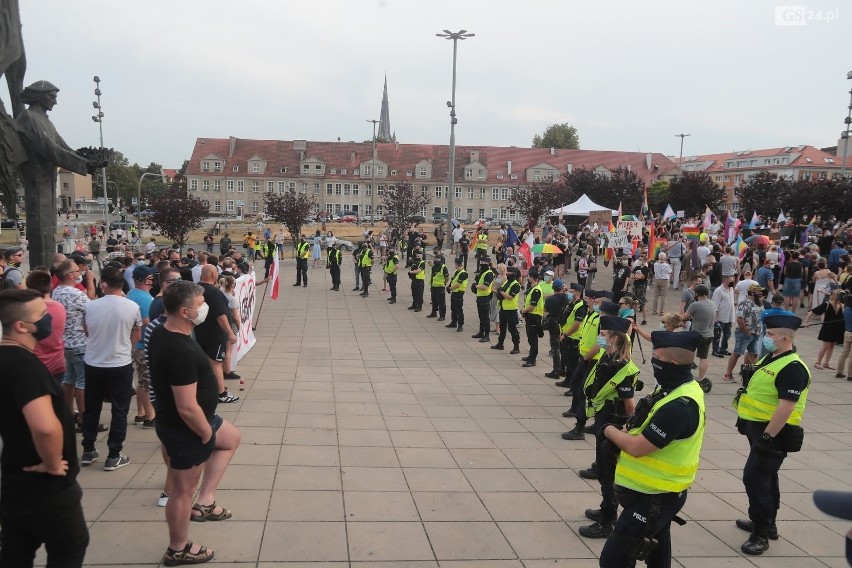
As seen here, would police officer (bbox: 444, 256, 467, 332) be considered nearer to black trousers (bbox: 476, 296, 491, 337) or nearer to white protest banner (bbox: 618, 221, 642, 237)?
black trousers (bbox: 476, 296, 491, 337)

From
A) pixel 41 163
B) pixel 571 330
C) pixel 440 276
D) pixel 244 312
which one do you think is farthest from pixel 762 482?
pixel 41 163

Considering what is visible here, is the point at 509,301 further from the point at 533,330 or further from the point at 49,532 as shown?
the point at 49,532

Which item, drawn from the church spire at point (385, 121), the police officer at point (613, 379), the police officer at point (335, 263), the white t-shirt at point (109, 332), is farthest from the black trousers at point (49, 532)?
the church spire at point (385, 121)

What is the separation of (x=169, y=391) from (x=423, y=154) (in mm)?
76892

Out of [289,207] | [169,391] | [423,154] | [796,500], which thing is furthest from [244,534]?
[423,154]

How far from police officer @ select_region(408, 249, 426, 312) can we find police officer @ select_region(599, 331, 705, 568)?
13.3m

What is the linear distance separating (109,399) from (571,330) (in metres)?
6.03

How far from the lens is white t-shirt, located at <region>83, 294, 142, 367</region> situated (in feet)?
18.9

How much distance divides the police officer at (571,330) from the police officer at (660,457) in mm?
5191

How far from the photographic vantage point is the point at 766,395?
192 inches

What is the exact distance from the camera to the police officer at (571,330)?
29.5 ft

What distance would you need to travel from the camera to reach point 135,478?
221 inches

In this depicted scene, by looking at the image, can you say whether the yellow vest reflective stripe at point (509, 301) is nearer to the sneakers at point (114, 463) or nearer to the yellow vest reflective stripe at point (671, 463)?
the sneakers at point (114, 463)

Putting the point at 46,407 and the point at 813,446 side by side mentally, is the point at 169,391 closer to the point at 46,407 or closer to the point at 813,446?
the point at 46,407
